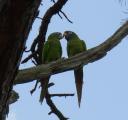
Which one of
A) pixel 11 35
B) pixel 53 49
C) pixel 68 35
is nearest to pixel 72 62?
pixel 11 35

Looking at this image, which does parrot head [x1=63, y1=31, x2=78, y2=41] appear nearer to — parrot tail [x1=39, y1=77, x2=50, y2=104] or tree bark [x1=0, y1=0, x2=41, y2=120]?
parrot tail [x1=39, y1=77, x2=50, y2=104]

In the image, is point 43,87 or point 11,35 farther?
point 43,87

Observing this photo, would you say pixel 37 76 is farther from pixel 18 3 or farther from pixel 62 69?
pixel 18 3

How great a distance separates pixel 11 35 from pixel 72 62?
1.05 meters

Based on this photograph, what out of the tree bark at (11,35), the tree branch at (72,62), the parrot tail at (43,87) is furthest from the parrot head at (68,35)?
the tree bark at (11,35)

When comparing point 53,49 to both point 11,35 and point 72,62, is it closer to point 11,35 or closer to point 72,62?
point 72,62

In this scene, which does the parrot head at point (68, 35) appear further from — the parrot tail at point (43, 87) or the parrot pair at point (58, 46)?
the parrot tail at point (43, 87)

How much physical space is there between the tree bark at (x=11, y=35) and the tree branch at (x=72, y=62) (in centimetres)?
72

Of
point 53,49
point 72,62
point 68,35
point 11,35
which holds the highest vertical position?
point 68,35

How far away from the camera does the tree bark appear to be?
123 cm

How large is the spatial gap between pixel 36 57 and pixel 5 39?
2.12m

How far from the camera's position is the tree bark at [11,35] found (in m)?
1.23

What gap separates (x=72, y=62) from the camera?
89.2 inches

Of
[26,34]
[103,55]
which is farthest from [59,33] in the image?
[26,34]
